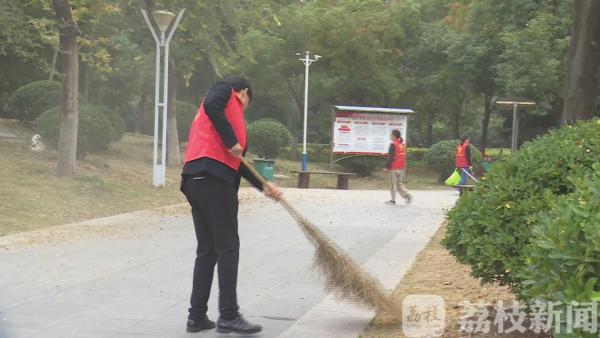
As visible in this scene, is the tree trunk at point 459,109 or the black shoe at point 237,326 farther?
the tree trunk at point 459,109

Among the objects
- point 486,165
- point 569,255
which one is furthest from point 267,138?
point 569,255

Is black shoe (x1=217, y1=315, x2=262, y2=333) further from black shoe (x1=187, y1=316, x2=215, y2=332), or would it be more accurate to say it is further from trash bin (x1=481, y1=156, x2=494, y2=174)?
trash bin (x1=481, y1=156, x2=494, y2=174)

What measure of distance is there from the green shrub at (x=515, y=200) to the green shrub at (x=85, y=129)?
14616 mm

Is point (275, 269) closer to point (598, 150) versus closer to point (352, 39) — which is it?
point (598, 150)

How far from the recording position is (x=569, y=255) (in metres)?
2.83

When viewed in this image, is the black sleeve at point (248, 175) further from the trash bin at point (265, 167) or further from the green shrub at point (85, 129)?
the trash bin at point (265, 167)

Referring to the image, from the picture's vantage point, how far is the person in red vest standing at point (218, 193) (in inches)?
185

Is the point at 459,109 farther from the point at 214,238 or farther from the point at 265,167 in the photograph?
the point at 214,238

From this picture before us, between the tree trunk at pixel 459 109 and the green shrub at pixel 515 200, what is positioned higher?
the tree trunk at pixel 459 109

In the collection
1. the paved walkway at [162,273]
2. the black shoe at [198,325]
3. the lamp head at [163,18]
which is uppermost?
the lamp head at [163,18]

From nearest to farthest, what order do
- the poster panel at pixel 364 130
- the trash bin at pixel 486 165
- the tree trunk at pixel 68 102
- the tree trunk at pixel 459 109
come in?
the trash bin at pixel 486 165
the tree trunk at pixel 68 102
the poster panel at pixel 364 130
the tree trunk at pixel 459 109

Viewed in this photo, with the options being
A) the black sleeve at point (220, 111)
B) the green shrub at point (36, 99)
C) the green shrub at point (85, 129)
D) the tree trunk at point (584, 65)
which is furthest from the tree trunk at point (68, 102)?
the black sleeve at point (220, 111)

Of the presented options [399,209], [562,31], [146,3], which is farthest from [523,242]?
[562,31]

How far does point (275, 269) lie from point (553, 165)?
12.3ft
